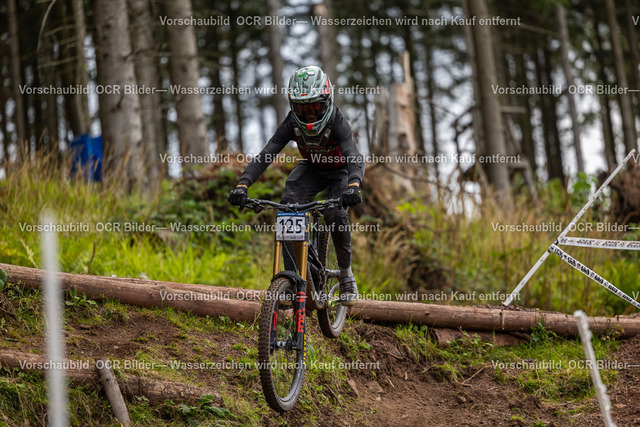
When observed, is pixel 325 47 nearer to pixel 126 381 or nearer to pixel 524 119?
pixel 524 119

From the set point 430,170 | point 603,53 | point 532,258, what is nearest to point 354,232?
point 430,170

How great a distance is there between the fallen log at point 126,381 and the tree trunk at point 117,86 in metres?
5.48

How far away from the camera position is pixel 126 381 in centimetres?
432

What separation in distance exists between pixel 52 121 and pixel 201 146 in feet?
33.3

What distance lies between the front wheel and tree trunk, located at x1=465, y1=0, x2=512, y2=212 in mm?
8594

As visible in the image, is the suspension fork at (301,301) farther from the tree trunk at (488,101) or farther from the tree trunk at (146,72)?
the tree trunk at (488,101)

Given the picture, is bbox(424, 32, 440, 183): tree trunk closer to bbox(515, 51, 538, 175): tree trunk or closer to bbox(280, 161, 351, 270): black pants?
bbox(515, 51, 538, 175): tree trunk

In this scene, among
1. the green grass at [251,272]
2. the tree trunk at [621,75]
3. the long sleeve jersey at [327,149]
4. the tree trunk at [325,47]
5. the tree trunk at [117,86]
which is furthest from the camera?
the tree trunk at [325,47]

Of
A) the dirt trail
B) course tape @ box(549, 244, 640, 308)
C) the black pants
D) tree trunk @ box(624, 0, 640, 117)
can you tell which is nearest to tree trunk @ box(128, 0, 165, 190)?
the black pants

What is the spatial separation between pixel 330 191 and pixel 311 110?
90cm

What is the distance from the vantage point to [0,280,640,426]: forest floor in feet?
14.2

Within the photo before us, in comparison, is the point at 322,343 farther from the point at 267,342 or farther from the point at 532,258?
the point at 532,258

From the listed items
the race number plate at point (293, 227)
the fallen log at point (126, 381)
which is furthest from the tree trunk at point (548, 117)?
the fallen log at point (126, 381)

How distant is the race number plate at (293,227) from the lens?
4762 mm
